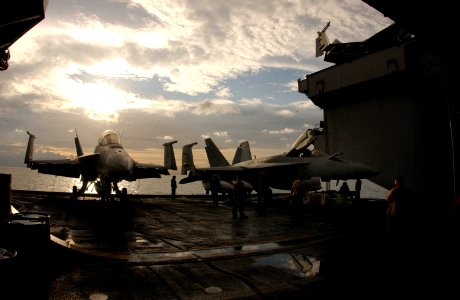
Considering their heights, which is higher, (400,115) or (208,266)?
(400,115)

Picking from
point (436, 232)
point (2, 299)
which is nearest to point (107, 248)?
point (2, 299)

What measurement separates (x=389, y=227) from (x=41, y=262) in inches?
300

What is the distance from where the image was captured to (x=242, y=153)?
1407 inches

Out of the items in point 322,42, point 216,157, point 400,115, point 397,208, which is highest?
point 322,42

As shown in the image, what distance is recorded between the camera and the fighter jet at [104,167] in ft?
49.8

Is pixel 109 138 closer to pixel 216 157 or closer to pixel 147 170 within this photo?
pixel 147 170

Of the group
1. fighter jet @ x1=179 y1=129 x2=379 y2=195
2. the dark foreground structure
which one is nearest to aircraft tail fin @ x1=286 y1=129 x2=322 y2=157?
fighter jet @ x1=179 y1=129 x2=379 y2=195

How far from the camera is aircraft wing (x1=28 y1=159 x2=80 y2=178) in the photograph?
65.2 ft

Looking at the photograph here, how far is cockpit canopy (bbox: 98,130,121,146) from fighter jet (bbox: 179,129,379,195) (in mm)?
7891

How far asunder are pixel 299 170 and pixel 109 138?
13.1 meters

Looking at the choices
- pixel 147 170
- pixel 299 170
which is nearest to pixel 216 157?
pixel 147 170

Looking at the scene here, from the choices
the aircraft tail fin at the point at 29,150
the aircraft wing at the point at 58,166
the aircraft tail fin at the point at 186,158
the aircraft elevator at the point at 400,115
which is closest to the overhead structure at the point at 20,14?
the aircraft wing at the point at 58,166

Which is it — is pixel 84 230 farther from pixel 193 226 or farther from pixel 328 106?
pixel 328 106

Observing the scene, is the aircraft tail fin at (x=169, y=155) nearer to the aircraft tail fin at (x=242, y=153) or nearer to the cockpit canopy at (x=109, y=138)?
the cockpit canopy at (x=109, y=138)
